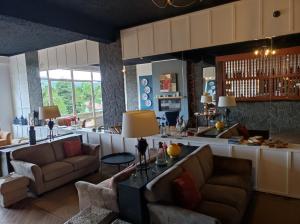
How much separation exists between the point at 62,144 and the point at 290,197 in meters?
4.33

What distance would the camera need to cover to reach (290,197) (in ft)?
11.3

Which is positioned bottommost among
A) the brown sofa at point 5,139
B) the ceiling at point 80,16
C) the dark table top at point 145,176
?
the brown sofa at point 5,139

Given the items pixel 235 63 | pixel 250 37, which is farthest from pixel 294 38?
pixel 235 63

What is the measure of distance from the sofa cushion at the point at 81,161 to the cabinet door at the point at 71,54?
10.2ft

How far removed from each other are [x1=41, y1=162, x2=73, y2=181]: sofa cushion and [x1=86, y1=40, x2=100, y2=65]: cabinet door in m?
2.95

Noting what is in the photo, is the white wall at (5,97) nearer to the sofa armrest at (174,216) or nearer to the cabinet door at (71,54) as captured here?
the cabinet door at (71,54)

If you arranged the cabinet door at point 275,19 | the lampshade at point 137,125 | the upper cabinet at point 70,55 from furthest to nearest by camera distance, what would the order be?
the upper cabinet at point 70,55 < the cabinet door at point 275,19 < the lampshade at point 137,125

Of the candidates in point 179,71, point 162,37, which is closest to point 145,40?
point 162,37

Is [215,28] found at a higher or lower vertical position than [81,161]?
higher

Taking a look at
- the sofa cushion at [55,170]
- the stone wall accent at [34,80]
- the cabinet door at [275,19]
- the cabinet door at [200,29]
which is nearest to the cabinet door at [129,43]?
the cabinet door at [200,29]

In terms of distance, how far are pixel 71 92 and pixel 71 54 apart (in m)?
1.44

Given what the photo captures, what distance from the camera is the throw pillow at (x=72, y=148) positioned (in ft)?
15.9

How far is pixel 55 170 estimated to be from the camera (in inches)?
165

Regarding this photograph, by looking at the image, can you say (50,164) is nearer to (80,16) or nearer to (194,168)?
(194,168)
